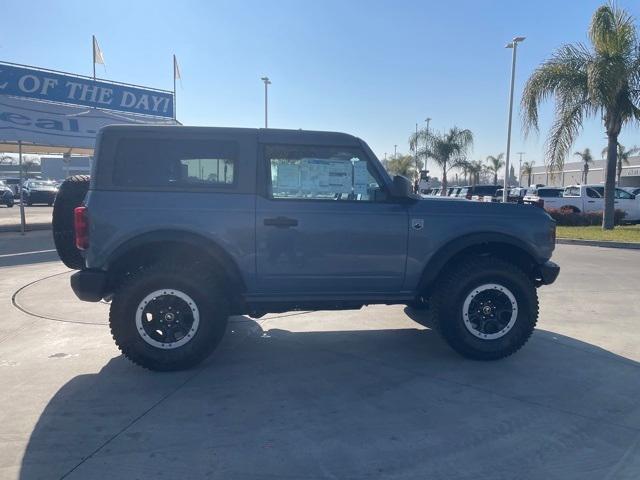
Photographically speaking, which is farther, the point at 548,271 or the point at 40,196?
the point at 40,196

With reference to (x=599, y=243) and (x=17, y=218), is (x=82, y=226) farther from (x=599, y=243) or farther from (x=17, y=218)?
(x=17, y=218)

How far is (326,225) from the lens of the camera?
4.39 metres

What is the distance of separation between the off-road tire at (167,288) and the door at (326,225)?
490 millimetres

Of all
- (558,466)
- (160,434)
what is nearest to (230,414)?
(160,434)

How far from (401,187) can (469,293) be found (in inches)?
46.2

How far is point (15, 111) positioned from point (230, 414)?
14020 mm

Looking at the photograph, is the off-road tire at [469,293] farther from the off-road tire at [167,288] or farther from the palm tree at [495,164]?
the palm tree at [495,164]

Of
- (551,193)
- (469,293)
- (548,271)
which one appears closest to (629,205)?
(551,193)

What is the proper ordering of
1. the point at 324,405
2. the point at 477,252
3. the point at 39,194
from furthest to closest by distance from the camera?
the point at 39,194
the point at 477,252
the point at 324,405

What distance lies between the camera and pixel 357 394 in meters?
3.90

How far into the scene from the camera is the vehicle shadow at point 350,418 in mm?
2928

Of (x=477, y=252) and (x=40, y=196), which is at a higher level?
(x=477, y=252)

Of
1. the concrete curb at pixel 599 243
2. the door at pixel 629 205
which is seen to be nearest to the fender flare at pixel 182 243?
the concrete curb at pixel 599 243

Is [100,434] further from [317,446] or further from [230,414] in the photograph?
[317,446]
